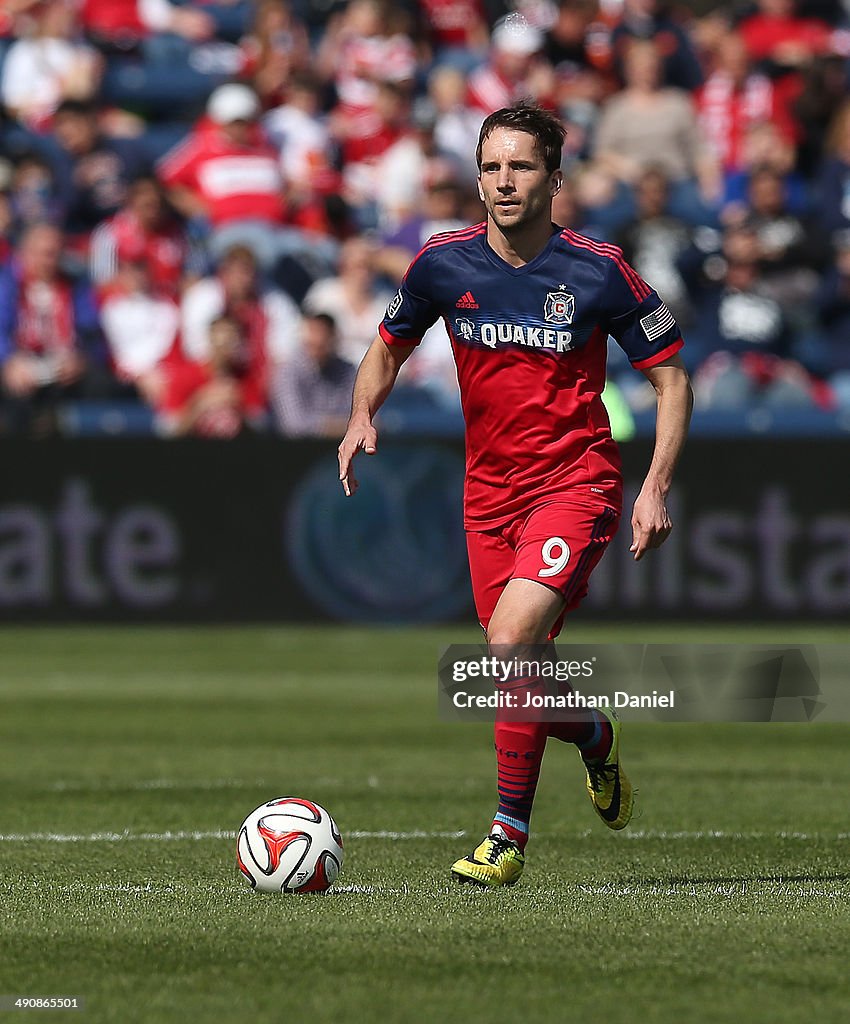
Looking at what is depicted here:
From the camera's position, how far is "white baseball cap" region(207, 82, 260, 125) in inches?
726

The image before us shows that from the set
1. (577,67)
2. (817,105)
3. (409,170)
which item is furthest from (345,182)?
(817,105)

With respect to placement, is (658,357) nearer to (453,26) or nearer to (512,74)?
(512,74)

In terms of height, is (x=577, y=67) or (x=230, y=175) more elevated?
(x=577, y=67)

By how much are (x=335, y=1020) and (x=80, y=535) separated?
37.5 feet

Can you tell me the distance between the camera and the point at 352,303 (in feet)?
55.6

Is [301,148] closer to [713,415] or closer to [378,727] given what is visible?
[713,415]

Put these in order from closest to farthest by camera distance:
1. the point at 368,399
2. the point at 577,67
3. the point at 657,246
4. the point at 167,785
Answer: the point at 368,399 < the point at 167,785 < the point at 657,246 < the point at 577,67

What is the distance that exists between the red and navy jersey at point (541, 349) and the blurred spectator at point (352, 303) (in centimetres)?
1033

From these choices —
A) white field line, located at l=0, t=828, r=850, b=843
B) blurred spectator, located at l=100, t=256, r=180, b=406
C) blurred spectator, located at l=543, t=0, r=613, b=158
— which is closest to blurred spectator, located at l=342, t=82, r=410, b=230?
blurred spectator, located at l=543, t=0, r=613, b=158

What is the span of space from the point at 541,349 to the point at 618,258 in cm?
38

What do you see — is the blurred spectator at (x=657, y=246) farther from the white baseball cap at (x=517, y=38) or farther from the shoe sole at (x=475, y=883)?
the shoe sole at (x=475, y=883)

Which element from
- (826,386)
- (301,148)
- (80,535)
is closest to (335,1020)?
(80,535)

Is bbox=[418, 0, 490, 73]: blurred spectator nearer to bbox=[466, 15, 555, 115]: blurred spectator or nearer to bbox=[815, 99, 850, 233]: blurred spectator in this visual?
bbox=[466, 15, 555, 115]: blurred spectator

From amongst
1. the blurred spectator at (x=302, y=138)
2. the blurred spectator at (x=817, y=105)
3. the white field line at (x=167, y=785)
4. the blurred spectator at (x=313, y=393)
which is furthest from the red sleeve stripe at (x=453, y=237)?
the blurred spectator at (x=817, y=105)
